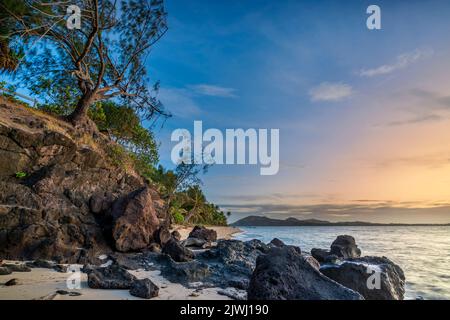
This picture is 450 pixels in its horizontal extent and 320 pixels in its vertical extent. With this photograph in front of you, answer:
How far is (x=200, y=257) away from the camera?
41.7ft

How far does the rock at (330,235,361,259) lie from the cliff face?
34.2ft

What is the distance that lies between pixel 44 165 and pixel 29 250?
13.4 feet

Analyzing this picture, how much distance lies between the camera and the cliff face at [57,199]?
9.83 meters

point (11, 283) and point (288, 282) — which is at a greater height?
point (288, 282)

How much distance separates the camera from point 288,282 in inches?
218

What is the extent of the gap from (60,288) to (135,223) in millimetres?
6027

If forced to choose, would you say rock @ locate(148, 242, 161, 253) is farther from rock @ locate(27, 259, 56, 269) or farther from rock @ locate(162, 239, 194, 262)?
rock @ locate(27, 259, 56, 269)

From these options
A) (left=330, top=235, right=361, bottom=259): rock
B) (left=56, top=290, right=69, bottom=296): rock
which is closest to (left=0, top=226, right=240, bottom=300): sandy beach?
(left=56, top=290, right=69, bottom=296): rock

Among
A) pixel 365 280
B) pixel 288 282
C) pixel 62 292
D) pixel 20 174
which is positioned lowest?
pixel 365 280

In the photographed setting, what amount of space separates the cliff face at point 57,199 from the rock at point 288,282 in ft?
21.8

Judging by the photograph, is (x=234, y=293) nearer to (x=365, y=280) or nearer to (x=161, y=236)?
(x=365, y=280)

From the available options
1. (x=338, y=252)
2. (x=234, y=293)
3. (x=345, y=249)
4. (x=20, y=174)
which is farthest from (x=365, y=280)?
(x=20, y=174)
